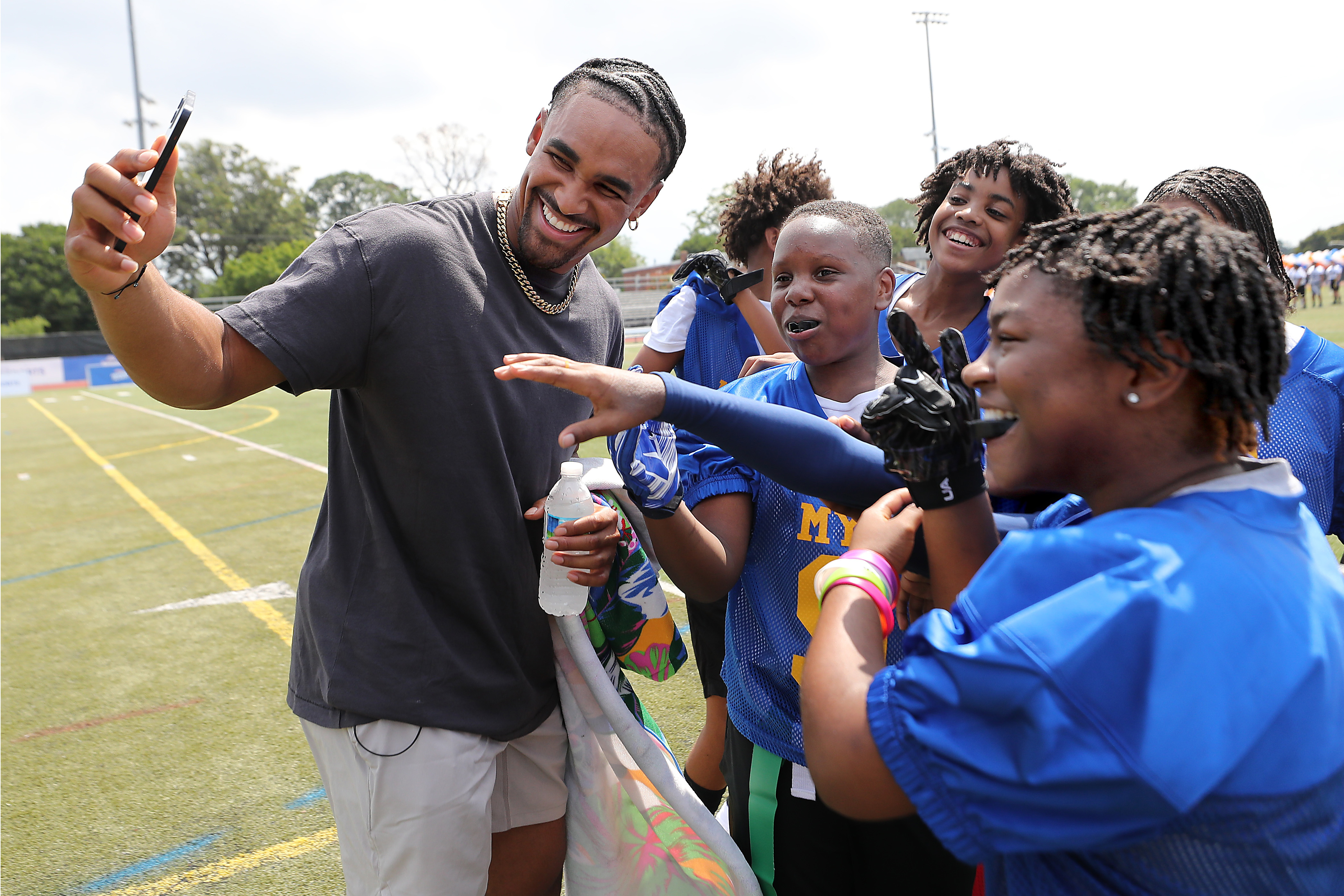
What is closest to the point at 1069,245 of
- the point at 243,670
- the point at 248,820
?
the point at 248,820

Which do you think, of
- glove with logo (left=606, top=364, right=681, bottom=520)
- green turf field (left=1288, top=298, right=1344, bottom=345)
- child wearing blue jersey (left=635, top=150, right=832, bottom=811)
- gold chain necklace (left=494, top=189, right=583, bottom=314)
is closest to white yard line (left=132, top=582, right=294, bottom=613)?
child wearing blue jersey (left=635, top=150, right=832, bottom=811)

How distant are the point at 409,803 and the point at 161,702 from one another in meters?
3.19

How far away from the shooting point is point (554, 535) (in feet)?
6.02

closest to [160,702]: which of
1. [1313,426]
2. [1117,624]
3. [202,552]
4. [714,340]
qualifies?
[202,552]

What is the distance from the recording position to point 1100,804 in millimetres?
894

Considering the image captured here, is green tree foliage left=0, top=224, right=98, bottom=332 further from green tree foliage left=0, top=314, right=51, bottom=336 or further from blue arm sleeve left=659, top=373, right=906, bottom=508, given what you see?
blue arm sleeve left=659, top=373, right=906, bottom=508

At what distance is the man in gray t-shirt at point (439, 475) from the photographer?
173cm

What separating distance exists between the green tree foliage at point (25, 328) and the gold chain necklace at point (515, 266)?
51.9 meters

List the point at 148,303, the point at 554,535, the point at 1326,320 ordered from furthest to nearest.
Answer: the point at 1326,320
the point at 554,535
the point at 148,303

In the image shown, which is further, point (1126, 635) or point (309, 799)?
point (309, 799)

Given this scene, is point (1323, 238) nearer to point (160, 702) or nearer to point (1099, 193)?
point (1099, 193)

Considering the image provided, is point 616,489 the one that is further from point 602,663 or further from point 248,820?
point 248,820

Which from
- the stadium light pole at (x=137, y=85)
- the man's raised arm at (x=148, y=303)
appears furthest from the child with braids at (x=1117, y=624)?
the stadium light pole at (x=137, y=85)

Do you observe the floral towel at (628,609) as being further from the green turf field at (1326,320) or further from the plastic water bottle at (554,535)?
the green turf field at (1326,320)
